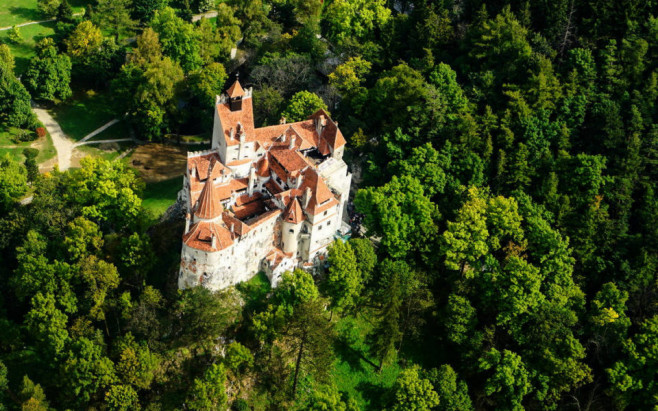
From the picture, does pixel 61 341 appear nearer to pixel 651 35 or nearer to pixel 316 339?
pixel 316 339

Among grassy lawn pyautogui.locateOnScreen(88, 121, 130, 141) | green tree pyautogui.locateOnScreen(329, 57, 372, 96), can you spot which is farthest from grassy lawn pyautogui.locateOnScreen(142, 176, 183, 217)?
green tree pyautogui.locateOnScreen(329, 57, 372, 96)

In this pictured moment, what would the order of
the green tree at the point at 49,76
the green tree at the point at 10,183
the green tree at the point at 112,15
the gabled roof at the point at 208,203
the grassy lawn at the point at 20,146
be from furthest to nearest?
the green tree at the point at 112,15 < the green tree at the point at 49,76 < the grassy lawn at the point at 20,146 < the green tree at the point at 10,183 < the gabled roof at the point at 208,203

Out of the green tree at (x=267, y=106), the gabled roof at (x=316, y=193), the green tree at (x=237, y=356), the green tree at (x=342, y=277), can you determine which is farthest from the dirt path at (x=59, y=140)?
the green tree at (x=342, y=277)

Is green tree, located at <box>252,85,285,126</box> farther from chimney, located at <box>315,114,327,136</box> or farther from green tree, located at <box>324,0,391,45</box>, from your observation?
green tree, located at <box>324,0,391,45</box>

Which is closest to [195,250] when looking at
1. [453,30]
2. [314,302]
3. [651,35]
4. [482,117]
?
[314,302]

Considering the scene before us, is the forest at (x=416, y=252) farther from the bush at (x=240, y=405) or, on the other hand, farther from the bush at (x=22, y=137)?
the bush at (x=22, y=137)

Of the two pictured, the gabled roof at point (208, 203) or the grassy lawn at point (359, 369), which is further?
the grassy lawn at point (359, 369)

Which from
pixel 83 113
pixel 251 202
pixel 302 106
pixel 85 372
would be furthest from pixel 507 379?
pixel 83 113
